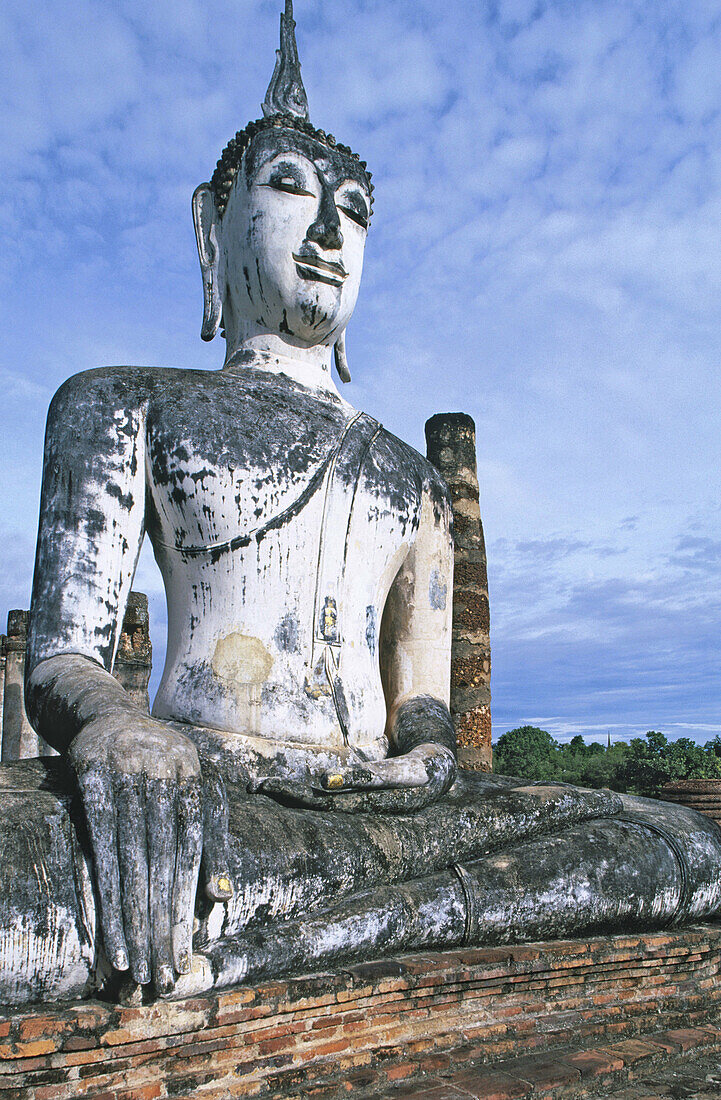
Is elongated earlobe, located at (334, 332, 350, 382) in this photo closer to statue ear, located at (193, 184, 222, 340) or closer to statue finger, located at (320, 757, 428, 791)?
statue ear, located at (193, 184, 222, 340)

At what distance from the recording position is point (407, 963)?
2.97 meters

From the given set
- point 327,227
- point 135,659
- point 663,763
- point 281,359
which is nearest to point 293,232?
point 327,227

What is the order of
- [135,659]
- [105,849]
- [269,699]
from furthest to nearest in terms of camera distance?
1. [135,659]
2. [269,699]
3. [105,849]

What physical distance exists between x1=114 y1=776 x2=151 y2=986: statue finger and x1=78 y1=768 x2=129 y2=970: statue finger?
15mm

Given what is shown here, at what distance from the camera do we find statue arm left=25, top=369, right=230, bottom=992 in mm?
2590

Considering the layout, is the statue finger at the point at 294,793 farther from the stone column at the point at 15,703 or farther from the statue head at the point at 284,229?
the stone column at the point at 15,703

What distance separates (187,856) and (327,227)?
261cm

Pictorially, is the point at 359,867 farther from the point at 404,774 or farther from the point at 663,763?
the point at 663,763

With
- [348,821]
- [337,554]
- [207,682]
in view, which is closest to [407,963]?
[348,821]

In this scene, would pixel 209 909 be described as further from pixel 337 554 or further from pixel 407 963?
pixel 337 554

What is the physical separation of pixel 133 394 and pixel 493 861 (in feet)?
7.00

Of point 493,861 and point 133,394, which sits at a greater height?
point 133,394

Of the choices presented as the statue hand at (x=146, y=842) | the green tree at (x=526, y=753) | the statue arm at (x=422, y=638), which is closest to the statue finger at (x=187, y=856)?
the statue hand at (x=146, y=842)

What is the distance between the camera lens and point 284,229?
4125mm
